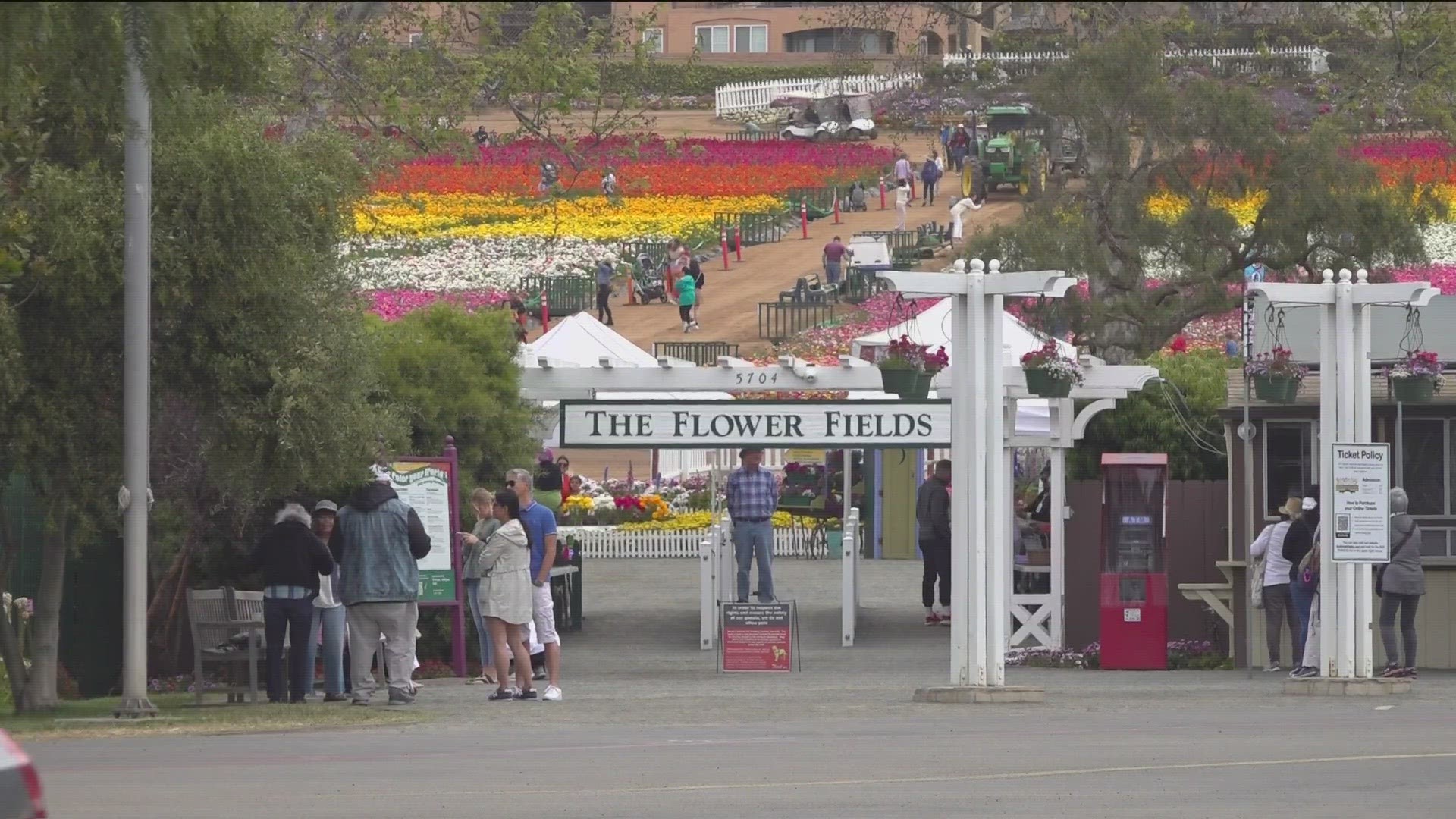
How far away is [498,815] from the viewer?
10.8 m

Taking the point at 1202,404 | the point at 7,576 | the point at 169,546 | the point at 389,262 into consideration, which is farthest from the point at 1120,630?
the point at 389,262

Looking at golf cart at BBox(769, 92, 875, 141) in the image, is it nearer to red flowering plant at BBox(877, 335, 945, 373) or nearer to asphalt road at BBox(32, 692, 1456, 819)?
red flowering plant at BBox(877, 335, 945, 373)

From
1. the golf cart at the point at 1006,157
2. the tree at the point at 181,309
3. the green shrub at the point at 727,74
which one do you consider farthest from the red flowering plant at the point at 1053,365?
the green shrub at the point at 727,74

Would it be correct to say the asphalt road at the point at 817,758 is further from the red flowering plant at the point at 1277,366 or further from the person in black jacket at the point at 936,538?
the person in black jacket at the point at 936,538

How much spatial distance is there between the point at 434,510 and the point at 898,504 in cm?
1421

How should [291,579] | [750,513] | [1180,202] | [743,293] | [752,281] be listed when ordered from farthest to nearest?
[752,281], [743,293], [1180,202], [750,513], [291,579]

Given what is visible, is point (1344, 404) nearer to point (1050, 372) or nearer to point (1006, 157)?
point (1050, 372)

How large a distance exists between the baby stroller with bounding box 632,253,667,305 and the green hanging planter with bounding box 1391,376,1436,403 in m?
36.0

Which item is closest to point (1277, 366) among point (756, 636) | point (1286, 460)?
point (1286, 460)

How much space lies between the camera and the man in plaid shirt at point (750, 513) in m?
22.0

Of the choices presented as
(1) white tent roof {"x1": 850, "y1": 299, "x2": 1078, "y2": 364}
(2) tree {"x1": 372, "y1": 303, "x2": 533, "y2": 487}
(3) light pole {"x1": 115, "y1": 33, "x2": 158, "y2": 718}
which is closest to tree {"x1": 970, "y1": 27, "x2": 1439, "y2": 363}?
(1) white tent roof {"x1": 850, "y1": 299, "x2": 1078, "y2": 364}

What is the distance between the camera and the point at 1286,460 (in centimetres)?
1991

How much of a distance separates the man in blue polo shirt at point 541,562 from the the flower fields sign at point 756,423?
2.32 metres

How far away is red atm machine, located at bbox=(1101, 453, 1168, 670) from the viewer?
65.9 feet
